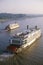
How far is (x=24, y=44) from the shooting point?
12.0 metres

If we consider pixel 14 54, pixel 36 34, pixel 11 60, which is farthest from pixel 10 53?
pixel 36 34

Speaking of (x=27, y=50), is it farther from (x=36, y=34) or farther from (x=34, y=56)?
(x=36, y=34)

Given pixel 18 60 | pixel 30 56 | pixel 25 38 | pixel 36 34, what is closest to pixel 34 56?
pixel 30 56

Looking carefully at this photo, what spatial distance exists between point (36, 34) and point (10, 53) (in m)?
4.64

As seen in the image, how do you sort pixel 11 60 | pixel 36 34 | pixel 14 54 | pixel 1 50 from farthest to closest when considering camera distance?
1. pixel 36 34
2. pixel 1 50
3. pixel 14 54
4. pixel 11 60

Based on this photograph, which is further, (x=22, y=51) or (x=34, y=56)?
(x=22, y=51)

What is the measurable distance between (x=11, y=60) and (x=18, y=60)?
1.17 ft

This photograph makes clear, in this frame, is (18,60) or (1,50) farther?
(1,50)

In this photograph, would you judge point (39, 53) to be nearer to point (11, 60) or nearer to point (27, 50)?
point (27, 50)

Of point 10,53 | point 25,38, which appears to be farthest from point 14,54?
point 25,38

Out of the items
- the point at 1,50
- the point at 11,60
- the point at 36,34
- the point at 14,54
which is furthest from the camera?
the point at 36,34

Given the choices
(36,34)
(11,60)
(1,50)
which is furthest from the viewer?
(36,34)

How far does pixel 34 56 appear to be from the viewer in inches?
413

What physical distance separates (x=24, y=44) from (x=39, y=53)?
1311 mm
